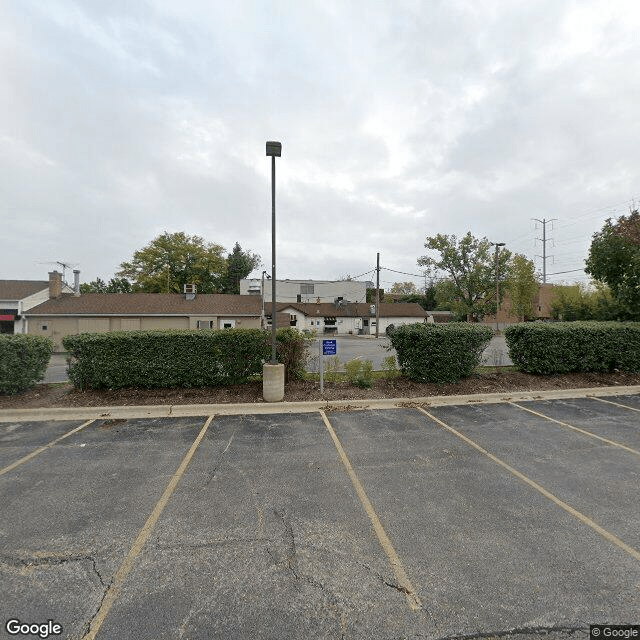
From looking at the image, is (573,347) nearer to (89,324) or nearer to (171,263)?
(89,324)

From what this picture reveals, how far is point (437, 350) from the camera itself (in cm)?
902

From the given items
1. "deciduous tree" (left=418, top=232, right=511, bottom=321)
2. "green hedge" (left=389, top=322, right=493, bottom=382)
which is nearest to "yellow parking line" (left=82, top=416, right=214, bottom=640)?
"green hedge" (left=389, top=322, right=493, bottom=382)

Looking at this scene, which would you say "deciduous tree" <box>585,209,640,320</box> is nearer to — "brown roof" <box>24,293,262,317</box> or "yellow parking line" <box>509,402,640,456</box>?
"yellow parking line" <box>509,402,640,456</box>

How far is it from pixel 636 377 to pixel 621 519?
9.87 m

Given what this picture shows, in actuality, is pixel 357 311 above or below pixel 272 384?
above

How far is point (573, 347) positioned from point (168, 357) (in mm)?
12330

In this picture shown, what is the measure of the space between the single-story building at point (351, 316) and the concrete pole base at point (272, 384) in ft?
136

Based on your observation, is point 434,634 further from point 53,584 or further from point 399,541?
point 53,584

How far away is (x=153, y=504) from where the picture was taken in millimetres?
3729

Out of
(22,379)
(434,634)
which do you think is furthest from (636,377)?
(22,379)

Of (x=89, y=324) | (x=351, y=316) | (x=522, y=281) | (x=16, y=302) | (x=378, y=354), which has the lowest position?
(x=378, y=354)

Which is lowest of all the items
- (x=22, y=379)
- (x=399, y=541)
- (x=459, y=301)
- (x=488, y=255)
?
(x=399, y=541)

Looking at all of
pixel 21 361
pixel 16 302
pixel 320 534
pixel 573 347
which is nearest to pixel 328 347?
pixel 320 534

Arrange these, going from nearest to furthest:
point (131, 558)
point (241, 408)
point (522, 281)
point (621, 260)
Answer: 1. point (131, 558)
2. point (241, 408)
3. point (621, 260)
4. point (522, 281)
